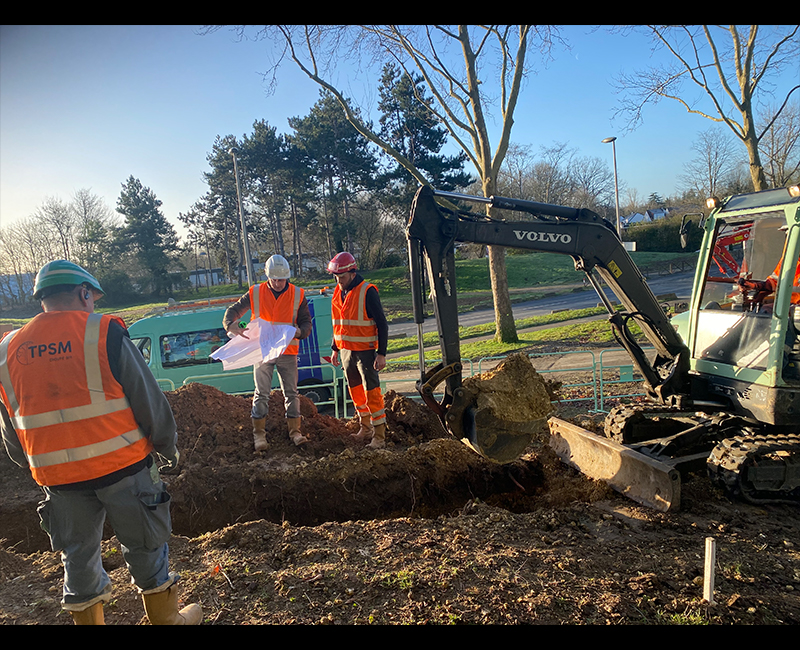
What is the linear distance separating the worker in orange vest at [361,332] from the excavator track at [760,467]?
361 centimetres

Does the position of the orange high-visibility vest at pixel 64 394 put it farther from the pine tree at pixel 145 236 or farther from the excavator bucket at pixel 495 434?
the pine tree at pixel 145 236

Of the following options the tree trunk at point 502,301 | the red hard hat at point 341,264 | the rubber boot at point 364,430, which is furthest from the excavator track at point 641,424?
the tree trunk at point 502,301

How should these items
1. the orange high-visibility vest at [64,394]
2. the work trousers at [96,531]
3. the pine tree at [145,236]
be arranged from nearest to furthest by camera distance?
1. the orange high-visibility vest at [64,394]
2. the work trousers at [96,531]
3. the pine tree at [145,236]

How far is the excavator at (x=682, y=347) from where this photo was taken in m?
4.66

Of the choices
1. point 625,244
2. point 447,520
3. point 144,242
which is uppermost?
point 144,242

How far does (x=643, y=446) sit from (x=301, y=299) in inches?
170

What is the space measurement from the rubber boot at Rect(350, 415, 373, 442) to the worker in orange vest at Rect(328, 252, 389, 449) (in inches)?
10.2

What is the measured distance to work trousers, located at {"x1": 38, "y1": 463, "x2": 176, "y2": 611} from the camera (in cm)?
301

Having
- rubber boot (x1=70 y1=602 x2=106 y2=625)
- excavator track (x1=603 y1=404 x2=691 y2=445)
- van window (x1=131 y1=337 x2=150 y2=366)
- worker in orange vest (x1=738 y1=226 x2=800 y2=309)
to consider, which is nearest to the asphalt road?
van window (x1=131 y1=337 x2=150 y2=366)

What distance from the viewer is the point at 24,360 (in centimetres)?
291

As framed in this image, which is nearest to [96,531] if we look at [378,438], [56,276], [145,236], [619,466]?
[56,276]

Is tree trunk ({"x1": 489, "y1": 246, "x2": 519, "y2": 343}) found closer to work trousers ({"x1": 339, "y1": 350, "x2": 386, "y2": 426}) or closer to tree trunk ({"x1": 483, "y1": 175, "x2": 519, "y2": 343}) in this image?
tree trunk ({"x1": 483, "y1": 175, "x2": 519, "y2": 343})

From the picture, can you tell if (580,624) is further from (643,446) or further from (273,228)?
(273,228)
